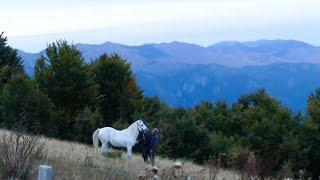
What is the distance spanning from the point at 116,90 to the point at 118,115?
81.7 inches

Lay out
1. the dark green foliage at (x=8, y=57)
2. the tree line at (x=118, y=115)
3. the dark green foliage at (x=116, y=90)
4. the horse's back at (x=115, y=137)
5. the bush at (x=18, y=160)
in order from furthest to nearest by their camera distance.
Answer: the dark green foliage at (x=8, y=57) < the dark green foliage at (x=116, y=90) < the tree line at (x=118, y=115) < the horse's back at (x=115, y=137) < the bush at (x=18, y=160)

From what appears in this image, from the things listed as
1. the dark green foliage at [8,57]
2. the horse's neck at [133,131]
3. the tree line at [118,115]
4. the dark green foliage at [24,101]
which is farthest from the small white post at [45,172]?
the dark green foliage at [8,57]

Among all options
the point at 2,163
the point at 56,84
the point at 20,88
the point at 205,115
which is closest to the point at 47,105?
the point at 20,88

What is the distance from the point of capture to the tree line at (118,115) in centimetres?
4169

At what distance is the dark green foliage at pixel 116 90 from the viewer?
49.5m

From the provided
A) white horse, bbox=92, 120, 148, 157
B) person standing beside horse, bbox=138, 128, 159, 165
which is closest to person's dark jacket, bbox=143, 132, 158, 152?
person standing beside horse, bbox=138, 128, 159, 165

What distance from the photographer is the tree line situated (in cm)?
4169

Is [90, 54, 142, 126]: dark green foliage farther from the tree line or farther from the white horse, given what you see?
the white horse

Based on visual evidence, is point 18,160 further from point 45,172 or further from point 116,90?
point 116,90

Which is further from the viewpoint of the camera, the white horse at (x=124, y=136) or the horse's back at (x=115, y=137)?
the horse's back at (x=115, y=137)

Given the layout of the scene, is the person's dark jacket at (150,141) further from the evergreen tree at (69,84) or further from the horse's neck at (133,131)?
the evergreen tree at (69,84)

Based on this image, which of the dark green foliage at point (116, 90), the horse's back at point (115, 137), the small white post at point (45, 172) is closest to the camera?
the small white post at point (45, 172)

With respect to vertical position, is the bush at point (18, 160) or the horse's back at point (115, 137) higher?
the bush at point (18, 160)

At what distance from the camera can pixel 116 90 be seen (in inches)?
1965
